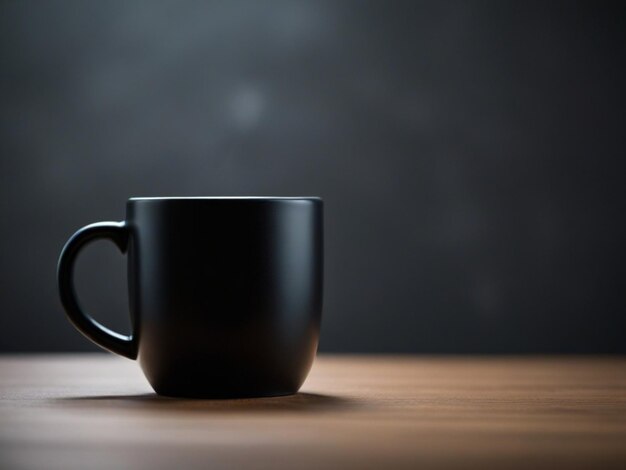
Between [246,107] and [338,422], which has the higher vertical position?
[246,107]

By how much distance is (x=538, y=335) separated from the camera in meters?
1.31

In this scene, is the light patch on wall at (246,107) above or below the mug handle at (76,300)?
above

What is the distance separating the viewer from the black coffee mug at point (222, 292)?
64 centimetres

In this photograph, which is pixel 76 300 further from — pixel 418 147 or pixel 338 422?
pixel 418 147

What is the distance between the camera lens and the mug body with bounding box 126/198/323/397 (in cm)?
64

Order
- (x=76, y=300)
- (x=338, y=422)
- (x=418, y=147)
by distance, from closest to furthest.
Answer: (x=338, y=422)
(x=76, y=300)
(x=418, y=147)

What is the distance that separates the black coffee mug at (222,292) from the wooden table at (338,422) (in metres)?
0.02

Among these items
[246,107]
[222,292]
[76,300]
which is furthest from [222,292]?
[246,107]

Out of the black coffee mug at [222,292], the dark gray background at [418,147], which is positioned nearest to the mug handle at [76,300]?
the black coffee mug at [222,292]

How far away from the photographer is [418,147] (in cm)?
129

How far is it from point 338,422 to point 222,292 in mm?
124

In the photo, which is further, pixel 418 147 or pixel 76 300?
pixel 418 147

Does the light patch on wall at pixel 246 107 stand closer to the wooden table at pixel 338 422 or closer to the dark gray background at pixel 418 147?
the dark gray background at pixel 418 147

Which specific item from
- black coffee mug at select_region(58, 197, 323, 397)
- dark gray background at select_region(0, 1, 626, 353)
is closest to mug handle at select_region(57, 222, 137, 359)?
black coffee mug at select_region(58, 197, 323, 397)
